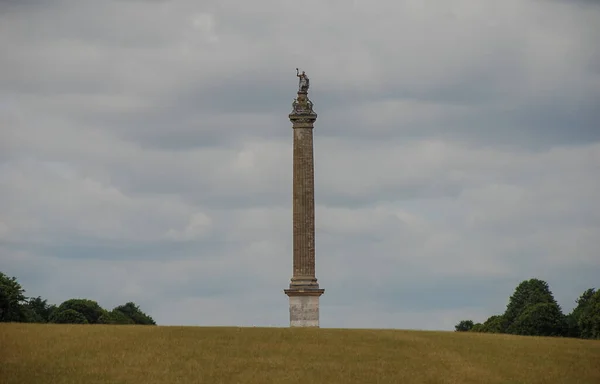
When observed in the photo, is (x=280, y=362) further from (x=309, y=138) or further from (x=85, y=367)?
(x=309, y=138)

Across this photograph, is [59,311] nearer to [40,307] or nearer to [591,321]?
[40,307]

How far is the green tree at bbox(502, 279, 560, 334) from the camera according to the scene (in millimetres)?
114312

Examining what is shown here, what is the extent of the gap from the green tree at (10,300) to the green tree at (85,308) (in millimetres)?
19524

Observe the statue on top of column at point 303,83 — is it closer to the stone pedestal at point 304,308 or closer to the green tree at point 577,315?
the stone pedestal at point 304,308

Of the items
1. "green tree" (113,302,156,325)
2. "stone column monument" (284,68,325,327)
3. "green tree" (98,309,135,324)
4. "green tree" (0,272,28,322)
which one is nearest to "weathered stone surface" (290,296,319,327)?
"stone column monument" (284,68,325,327)

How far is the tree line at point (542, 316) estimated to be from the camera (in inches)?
3920

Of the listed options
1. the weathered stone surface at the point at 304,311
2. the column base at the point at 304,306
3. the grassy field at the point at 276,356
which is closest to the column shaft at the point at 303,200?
the column base at the point at 304,306

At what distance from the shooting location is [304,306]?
8056 cm

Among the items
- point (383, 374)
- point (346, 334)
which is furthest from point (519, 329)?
point (383, 374)

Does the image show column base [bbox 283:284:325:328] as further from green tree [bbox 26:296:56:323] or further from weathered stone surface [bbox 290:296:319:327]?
green tree [bbox 26:296:56:323]

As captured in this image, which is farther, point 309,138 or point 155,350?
point 309,138

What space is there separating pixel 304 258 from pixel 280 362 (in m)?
19.8

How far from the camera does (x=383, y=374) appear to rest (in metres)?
60.6

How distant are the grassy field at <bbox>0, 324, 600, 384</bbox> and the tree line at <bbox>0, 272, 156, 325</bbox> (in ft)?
73.9
